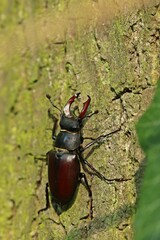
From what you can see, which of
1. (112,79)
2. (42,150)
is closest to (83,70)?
(112,79)

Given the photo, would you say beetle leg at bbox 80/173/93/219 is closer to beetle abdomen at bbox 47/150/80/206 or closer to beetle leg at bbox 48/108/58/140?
beetle abdomen at bbox 47/150/80/206

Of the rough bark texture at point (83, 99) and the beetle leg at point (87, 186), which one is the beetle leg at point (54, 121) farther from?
the beetle leg at point (87, 186)

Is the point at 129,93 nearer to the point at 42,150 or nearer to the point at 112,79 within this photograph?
the point at 112,79

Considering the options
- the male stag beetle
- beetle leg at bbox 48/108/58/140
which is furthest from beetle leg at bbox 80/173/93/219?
beetle leg at bbox 48/108/58/140

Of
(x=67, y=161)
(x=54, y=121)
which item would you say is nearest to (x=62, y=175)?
(x=67, y=161)

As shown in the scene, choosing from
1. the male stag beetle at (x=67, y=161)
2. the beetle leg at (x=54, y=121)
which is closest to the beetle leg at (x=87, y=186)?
the male stag beetle at (x=67, y=161)

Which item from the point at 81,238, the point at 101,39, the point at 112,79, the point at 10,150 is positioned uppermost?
the point at 101,39
